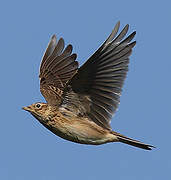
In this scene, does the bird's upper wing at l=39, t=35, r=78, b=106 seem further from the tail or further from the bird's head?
the tail

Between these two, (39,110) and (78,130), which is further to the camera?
(39,110)

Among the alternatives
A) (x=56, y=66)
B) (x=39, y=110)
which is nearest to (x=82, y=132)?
(x=39, y=110)

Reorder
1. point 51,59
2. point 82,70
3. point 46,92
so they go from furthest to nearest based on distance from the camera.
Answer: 1. point 51,59
2. point 46,92
3. point 82,70

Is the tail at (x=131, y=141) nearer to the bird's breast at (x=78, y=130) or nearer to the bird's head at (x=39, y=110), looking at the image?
the bird's breast at (x=78, y=130)

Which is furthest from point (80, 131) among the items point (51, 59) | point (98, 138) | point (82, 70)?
point (51, 59)

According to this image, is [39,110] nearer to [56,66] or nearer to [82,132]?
[82,132]

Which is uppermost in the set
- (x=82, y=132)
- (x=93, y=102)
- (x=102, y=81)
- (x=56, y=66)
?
(x=56, y=66)

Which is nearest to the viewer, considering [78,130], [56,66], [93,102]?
[78,130]

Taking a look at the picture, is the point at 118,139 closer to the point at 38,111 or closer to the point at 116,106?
the point at 116,106
